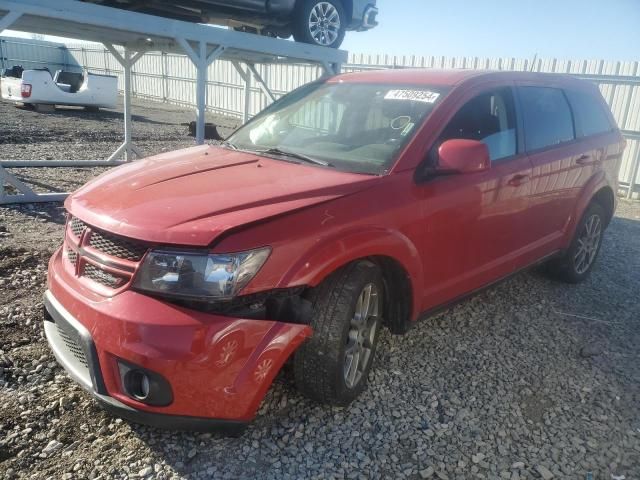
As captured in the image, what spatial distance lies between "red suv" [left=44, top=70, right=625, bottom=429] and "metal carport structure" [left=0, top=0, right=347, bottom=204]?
305 cm

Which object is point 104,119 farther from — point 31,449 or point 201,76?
point 31,449

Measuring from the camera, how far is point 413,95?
3240mm

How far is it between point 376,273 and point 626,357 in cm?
213

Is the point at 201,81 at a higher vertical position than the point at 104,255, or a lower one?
higher

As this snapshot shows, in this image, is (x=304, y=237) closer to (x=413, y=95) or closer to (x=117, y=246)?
(x=117, y=246)

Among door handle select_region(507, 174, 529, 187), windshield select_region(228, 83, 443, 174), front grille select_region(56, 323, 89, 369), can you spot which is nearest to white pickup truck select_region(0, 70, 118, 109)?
windshield select_region(228, 83, 443, 174)

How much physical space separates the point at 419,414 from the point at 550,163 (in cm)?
224

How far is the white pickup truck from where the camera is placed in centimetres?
1636

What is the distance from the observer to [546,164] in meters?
3.83

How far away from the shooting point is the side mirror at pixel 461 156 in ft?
9.07

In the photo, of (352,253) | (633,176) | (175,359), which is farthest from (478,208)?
(633,176)

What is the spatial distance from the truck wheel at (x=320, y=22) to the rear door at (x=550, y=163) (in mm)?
4511

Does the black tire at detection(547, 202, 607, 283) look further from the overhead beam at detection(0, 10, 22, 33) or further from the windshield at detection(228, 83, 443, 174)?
the overhead beam at detection(0, 10, 22, 33)

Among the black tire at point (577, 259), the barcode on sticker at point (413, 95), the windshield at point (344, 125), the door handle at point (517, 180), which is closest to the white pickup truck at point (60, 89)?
the windshield at point (344, 125)
